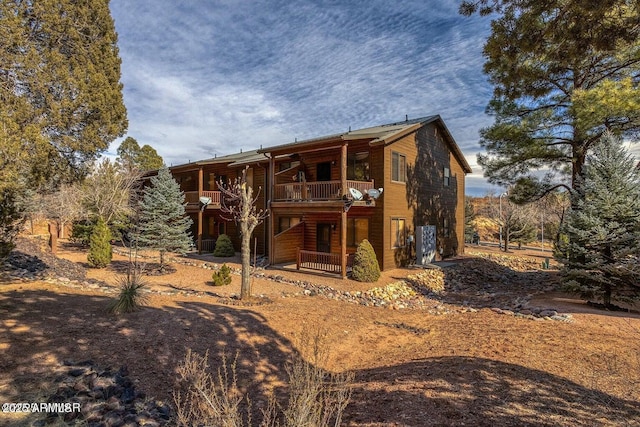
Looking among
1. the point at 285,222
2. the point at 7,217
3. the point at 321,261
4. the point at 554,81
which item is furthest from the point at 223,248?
the point at 554,81

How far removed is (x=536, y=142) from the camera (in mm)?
15641

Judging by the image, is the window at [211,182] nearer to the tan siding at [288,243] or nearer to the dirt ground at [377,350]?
the tan siding at [288,243]

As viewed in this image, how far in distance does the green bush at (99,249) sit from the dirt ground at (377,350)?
15.2 ft

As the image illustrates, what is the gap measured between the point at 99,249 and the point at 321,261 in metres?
10.5

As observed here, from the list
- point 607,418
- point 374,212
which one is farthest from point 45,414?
point 374,212

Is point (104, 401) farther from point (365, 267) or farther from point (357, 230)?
point (357, 230)

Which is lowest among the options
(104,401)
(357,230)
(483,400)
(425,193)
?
(104,401)

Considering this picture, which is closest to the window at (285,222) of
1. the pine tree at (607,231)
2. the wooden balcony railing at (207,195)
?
the wooden balcony railing at (207,195)

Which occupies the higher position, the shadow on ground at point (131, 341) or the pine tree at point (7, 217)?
the pine tree at point (7, 217)

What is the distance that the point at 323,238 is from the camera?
19.3 m

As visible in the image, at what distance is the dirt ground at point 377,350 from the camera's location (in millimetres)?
4258

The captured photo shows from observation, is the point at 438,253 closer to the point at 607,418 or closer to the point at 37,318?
the point at 607,418

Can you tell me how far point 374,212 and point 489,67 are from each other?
→ 976 centimetres

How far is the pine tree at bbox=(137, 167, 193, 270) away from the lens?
1616 centimetres
